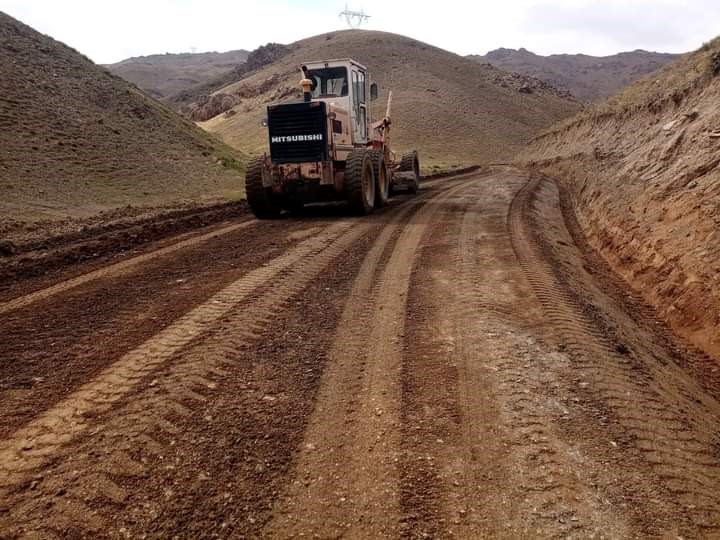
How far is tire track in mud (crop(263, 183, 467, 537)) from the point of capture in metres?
2.43

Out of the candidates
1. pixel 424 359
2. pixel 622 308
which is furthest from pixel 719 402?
pixel 424 359

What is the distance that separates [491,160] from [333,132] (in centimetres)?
3733

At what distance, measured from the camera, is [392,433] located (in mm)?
3094

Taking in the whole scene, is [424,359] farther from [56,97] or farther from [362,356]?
[56,97]

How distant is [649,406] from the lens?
349cm

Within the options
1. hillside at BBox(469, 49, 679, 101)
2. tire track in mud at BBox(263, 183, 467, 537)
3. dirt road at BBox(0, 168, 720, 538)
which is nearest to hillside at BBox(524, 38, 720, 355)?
dirt road at BBox(0, 168, 720, 538)

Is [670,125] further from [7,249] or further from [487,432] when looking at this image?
[7,249]

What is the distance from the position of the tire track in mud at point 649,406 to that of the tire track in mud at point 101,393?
3.20m

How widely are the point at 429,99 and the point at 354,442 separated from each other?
60.6 m

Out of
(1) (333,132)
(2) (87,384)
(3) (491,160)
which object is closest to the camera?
(2) (87,384)

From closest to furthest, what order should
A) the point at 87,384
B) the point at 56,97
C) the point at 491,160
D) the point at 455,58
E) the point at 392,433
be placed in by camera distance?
the point at 392,433, the point at 87,384, the point at 56,97, the point at 491,160, the point at 455,58

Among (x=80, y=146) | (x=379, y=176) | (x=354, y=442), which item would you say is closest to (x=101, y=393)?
(x=354, y=442)

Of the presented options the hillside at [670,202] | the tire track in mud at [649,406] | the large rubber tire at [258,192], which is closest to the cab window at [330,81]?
the large rubber tire at [258,192]

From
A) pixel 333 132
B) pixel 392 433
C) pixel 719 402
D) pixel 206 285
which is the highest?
pixel 333 132
